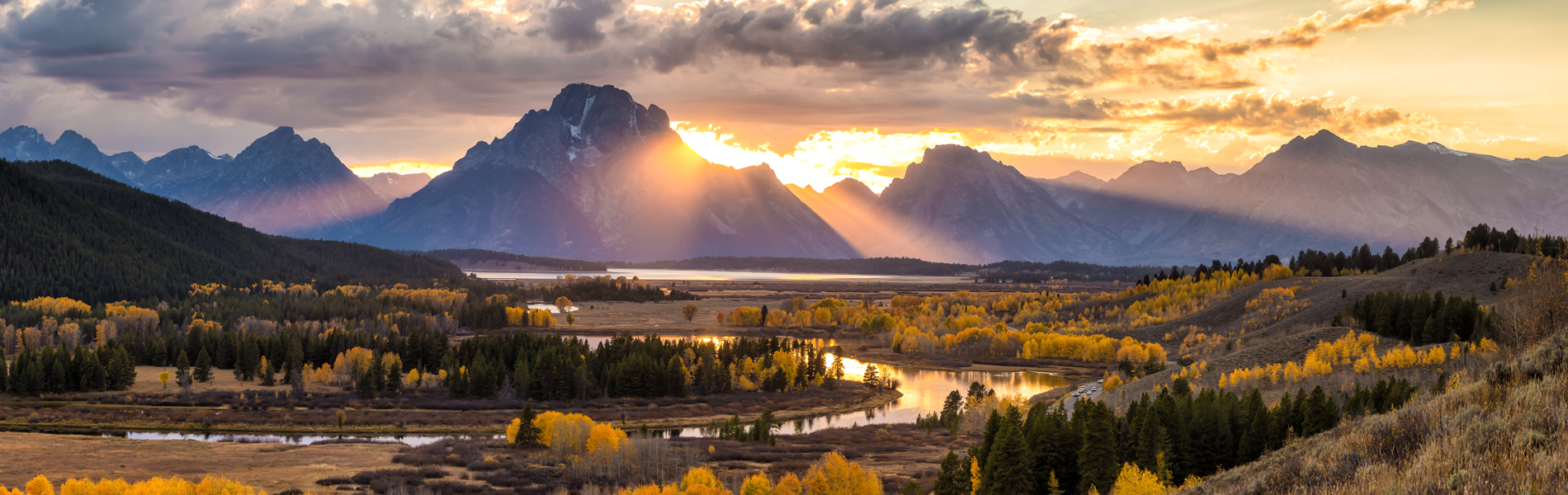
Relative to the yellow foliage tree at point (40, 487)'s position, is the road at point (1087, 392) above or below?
below

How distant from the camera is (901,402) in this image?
150 meters

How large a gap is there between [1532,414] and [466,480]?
81479mm

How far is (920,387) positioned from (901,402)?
19072mm

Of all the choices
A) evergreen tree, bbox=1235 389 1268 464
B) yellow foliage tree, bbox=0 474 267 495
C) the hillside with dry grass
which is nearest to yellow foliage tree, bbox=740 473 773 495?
evergreen tree, bbox=1235 389 1268 464

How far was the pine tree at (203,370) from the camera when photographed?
152m

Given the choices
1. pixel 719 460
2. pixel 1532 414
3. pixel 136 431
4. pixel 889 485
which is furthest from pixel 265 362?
pixel 1532 414

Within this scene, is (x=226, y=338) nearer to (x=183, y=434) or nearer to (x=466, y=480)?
(x=183, y=434)

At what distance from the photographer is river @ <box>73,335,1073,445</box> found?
117188mm

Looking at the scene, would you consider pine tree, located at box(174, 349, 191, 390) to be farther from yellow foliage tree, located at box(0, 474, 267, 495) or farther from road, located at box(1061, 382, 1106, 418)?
road, located at box(1061, 382, 1106, 418)

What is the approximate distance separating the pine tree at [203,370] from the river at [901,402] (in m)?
36.0

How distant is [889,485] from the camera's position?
88.0m

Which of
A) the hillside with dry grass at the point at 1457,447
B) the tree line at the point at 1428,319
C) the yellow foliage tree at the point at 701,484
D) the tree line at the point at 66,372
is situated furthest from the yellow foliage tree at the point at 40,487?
the tree line at the point at 1428,319

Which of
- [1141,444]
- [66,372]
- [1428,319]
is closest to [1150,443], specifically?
[1141,444]

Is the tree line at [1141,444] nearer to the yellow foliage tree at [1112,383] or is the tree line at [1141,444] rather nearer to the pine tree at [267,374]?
the yellow foliage tree at [1112,383]
